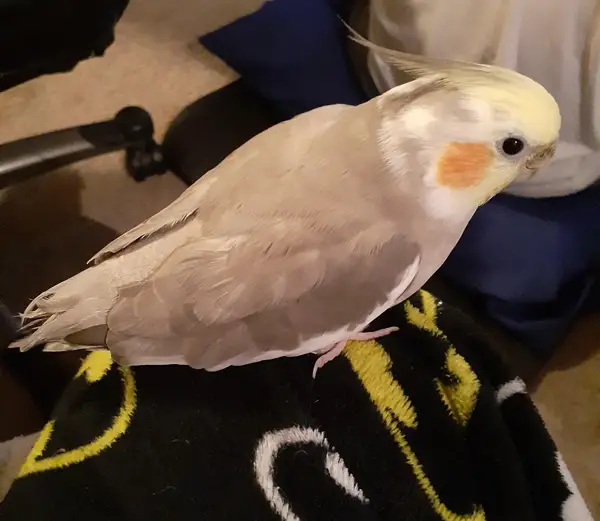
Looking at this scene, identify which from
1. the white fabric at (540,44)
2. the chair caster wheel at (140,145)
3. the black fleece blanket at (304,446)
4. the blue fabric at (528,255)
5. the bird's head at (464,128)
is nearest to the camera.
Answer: the bird's head at (464,128)

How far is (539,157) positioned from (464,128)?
0.08 metres

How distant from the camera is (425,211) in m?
0.66

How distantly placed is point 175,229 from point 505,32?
20.7 inches

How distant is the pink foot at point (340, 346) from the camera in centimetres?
77

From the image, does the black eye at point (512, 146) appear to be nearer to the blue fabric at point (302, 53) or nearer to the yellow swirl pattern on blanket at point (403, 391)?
the yellow swirl pattern on blanket at point (403, 391)

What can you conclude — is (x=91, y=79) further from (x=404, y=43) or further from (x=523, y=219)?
(x=523, y=219)

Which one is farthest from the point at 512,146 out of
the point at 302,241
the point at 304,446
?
the point at 304,446

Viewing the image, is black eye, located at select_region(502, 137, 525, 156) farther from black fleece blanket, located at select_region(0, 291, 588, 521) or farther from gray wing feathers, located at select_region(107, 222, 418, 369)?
black fleece blanket, located at select_region(0, 291, 588, 521)

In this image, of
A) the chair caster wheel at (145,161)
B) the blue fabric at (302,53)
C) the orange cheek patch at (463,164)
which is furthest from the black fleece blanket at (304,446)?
the chair caster wheel at (145,161)

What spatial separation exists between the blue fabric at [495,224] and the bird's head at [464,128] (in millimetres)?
388

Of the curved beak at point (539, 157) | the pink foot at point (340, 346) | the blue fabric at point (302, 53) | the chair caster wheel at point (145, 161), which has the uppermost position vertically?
the curved beak at point (539, 157)

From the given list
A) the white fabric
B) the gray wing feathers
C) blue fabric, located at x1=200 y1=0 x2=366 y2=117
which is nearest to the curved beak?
the gray wing feathers

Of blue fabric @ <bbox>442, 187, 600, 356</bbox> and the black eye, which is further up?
the black eye

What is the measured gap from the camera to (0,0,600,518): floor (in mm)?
1175
